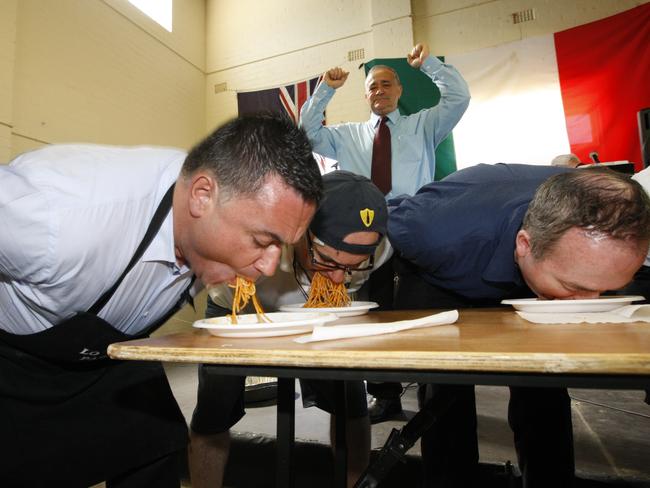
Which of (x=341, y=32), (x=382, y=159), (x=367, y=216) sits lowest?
(x=367, y=216)

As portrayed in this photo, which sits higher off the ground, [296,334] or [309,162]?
[309,162]

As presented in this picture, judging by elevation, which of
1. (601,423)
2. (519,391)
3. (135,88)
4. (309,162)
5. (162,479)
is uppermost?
(135,88)

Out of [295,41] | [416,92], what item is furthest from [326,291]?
[295,41]

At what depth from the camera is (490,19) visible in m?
5.02

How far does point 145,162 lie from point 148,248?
0.25 metres

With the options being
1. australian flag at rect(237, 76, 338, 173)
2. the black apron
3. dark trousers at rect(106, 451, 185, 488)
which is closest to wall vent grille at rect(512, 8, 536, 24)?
australian flag at rect(237, 76, 338, 173)

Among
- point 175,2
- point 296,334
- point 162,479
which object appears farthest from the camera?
point 175,2

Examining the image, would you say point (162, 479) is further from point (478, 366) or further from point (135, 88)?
point (135, 88)

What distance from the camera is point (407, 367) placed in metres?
0.63

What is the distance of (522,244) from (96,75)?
16.0ft

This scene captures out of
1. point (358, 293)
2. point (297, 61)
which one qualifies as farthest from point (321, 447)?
point (297, 61)

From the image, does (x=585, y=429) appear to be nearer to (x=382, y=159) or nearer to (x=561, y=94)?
(x=382, y=159)

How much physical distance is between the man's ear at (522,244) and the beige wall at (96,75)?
13.6 ft

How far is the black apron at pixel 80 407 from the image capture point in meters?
1.13
